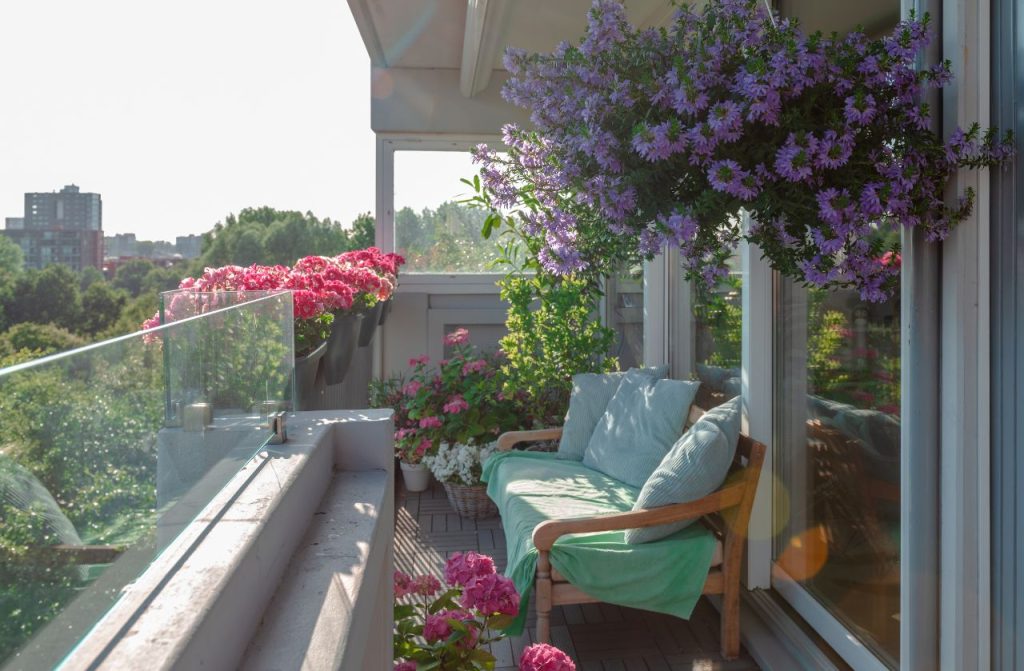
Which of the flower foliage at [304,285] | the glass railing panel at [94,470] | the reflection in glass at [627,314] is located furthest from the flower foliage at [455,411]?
the glass railing panel at [94,470]

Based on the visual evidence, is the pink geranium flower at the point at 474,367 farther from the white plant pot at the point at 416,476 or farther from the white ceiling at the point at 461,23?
the white ceiling at the point at 461,23

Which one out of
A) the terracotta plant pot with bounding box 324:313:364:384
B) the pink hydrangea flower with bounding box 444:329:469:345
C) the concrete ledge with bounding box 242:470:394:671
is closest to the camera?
the concrete ledge with bounding box 242:470:394:671

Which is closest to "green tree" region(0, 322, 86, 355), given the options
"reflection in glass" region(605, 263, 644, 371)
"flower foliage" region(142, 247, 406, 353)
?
"reflection in glass" region(605, 263, 644, 371)

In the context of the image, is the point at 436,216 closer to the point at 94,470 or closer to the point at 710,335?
the point at 710,335

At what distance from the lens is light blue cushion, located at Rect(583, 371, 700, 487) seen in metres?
3.20

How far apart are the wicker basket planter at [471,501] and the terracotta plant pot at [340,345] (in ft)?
3.80

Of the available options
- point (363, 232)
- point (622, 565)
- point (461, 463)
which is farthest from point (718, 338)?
point (363, 232)

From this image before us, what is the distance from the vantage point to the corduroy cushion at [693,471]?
2500 mm

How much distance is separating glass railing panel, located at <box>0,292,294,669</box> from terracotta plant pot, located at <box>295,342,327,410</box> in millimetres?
1595

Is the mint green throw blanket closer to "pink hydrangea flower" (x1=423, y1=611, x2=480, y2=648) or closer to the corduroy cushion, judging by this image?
the corduroy cushion

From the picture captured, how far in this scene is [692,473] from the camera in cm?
250

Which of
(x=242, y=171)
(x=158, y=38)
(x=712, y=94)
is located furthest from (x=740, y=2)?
(x=158, y=38)

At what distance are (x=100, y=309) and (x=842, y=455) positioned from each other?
18.9 metres

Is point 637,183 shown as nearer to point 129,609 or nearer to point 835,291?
point 835,291
